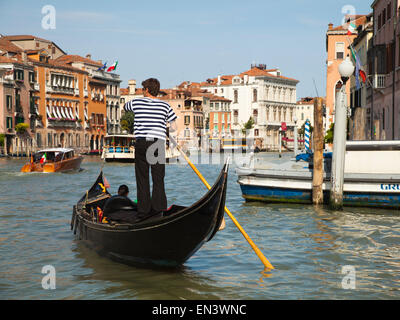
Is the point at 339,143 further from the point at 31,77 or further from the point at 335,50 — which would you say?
the point at 31,77

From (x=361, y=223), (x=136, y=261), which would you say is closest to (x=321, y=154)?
(x=361, y=223)

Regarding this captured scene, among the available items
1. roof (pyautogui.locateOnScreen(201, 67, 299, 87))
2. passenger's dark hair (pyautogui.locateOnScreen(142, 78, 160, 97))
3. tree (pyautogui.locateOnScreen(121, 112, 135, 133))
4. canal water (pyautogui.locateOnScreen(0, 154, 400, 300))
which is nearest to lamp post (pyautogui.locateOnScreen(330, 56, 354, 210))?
canal water (pyautogui.locateOnScreen(0, 154, 400, 300))

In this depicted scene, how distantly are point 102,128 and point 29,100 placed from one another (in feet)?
38.6

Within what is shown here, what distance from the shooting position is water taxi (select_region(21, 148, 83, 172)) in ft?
71.3

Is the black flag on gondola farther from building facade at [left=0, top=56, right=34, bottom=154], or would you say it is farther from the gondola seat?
building facade at [left=0, top=56, right=34, bottom=154]

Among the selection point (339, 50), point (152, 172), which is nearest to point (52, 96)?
point (339, 50)

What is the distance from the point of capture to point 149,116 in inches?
215

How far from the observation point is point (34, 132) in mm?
43375

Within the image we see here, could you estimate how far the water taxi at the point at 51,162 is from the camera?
21719 mm

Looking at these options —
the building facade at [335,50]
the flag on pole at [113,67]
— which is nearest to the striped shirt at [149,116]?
the building facade at [335,50]

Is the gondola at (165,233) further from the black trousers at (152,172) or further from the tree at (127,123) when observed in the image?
the tree at (127,123)

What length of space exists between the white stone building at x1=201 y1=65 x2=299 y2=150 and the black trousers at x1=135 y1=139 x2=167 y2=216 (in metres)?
63.6

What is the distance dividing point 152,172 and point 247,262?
173cm
